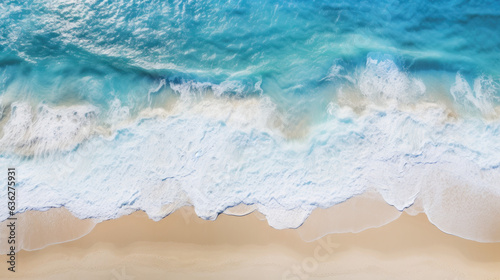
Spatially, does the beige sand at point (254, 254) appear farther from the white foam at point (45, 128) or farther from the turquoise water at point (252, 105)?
the white foam at point (45, 128)

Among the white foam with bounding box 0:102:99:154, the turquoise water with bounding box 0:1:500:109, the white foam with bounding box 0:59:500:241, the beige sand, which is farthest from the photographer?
the turquoise water with bounding box 0:1:500:109

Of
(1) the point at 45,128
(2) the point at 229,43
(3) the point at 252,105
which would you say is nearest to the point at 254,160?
(3) the point at 252,105

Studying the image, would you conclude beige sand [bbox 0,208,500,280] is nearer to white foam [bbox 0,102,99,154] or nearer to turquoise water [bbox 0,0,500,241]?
turquoise water [bbox 0,0,500,241]

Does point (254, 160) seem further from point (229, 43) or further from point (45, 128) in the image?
point (45, 128)

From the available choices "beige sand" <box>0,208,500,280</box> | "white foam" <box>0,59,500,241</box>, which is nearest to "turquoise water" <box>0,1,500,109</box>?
"white foam" <box>0,59,500,241</box>

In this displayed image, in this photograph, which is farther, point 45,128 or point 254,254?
point 45,128

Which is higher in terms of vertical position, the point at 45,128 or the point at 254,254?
the point at 45,128
